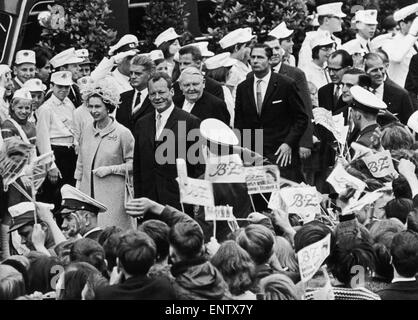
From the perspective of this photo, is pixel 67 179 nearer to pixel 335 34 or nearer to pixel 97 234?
pixel 97 234

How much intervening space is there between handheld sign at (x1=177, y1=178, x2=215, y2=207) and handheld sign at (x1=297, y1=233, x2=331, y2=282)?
1455 millimetres

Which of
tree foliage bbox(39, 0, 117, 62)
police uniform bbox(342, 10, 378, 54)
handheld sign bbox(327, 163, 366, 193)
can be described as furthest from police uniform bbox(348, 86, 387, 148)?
tree foliage bbox(39, 0, 117, 62)

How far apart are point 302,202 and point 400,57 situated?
20.9 feet

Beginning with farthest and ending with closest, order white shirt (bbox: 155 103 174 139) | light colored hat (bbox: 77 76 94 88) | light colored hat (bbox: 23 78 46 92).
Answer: light colored hat (bbox: 77 76 94 88), light colored hat (bbox: 23 78 46 92), white shirt (bbox: 155 103 174 139)

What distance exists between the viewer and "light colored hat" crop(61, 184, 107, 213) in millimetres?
12953

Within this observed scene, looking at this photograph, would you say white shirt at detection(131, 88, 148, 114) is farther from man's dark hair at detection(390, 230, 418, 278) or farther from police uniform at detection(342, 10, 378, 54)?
man's dark hair at detection(390, 230, 418, 278)

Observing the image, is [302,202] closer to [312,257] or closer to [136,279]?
[312,257]

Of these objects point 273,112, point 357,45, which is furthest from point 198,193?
point 357,45

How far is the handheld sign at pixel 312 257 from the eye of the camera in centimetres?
1038

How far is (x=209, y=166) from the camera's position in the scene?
502 inches

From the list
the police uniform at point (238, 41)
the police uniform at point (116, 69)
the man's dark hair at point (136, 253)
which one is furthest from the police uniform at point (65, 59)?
the man's dark hair at point (136, 253)
